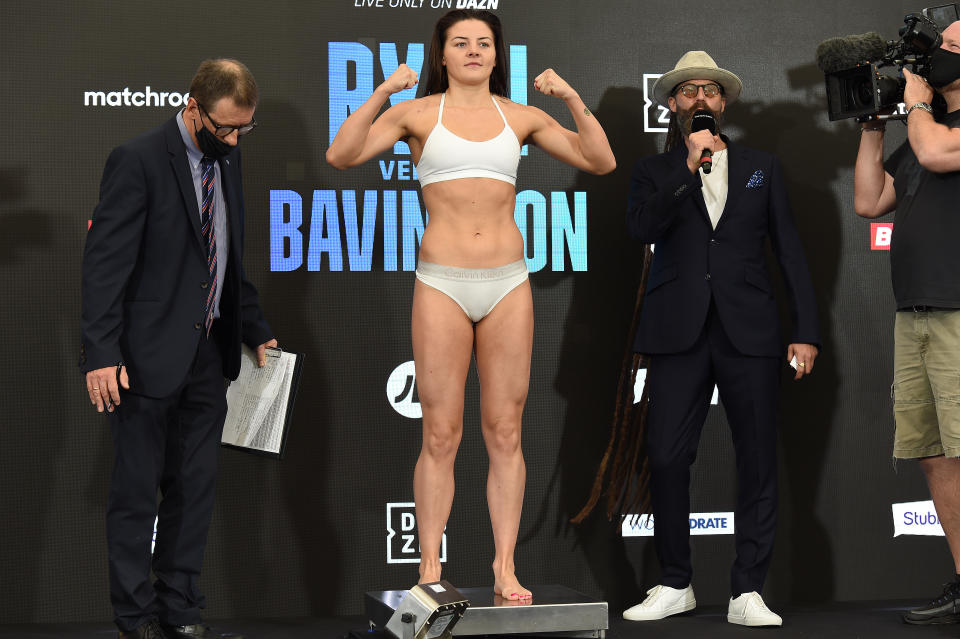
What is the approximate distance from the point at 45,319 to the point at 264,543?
1.24 metres

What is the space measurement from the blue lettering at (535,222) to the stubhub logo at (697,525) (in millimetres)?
1144

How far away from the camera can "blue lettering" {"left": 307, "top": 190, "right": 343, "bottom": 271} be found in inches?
167

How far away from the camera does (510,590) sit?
3371 mm

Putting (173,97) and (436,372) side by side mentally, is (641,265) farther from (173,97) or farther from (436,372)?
(173,97)

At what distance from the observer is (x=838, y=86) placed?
152 inches

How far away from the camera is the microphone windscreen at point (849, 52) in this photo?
12.7ft

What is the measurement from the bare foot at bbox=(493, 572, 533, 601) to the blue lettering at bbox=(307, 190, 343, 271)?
59.3 inches

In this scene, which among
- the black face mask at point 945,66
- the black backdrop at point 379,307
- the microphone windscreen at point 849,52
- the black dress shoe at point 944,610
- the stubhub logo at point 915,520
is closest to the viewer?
the black face mask at point 945,66

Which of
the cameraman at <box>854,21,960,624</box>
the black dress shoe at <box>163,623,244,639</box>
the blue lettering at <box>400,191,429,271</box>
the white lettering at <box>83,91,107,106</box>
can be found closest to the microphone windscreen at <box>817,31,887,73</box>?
the cameraman at <box>854,21,960,624</box>

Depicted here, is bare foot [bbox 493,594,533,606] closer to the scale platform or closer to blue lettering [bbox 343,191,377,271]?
the scale platform

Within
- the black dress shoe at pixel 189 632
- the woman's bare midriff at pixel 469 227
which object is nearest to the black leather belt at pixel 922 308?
the woman's bare midriff at pixel 469 227

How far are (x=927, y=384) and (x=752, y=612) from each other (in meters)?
1.03

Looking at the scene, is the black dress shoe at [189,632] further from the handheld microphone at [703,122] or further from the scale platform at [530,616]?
the handheld microphone at [703,122]

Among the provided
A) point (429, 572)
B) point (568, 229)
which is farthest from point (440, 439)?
point (568, 229)
